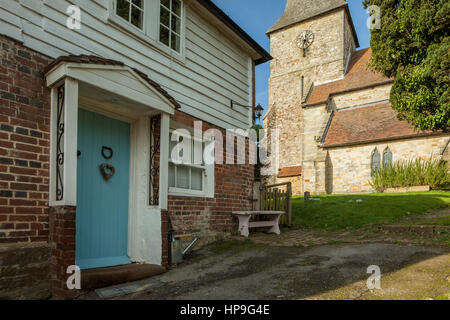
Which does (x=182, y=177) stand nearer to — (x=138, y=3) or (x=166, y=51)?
(x=166, y=51)

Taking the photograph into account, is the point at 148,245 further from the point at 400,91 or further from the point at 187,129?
the point at 400,91

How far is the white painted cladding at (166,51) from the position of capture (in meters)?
3.64

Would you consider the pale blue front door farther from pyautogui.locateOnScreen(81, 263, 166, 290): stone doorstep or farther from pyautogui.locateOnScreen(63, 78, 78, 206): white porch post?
pyautogui.locateOnScreen(63, 78, 78, 206): white porch post

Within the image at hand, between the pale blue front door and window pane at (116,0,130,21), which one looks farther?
window pane at (116,0,130,21)

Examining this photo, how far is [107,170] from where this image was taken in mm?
4551

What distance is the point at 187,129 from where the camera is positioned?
5.93 metres

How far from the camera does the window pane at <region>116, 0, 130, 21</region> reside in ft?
15.6

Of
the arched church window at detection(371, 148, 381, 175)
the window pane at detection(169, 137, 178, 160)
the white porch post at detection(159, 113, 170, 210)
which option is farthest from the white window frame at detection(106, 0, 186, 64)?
the arched church window at detection(371, 148, 381, 175)

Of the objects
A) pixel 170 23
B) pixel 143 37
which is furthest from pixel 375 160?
pixel 143 37

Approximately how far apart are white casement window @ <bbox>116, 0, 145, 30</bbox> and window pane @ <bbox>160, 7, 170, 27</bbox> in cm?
50

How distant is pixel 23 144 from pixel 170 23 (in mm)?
3492

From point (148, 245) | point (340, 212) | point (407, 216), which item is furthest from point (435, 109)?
point (148, 245)

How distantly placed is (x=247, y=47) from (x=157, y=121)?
390 cm
